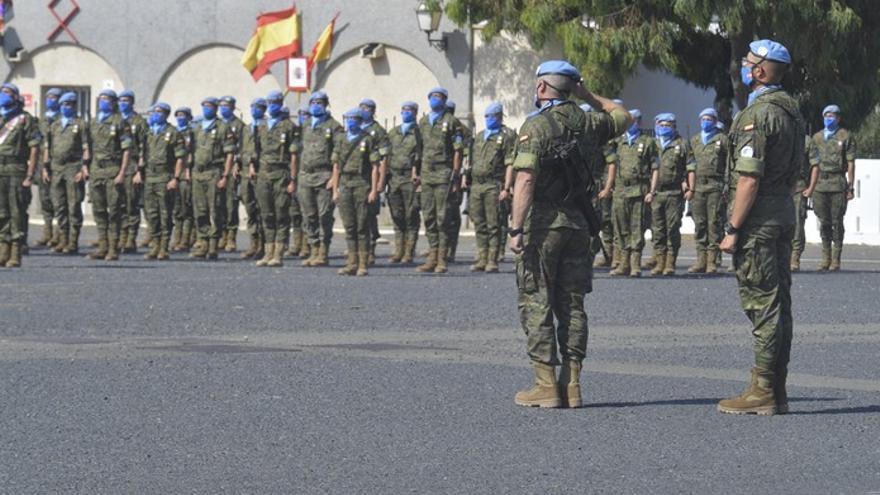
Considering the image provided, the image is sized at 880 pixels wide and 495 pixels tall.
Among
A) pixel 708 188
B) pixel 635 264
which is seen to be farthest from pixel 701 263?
pixel 635 264

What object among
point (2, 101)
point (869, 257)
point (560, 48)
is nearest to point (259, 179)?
point (2, 101)

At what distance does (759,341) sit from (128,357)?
4.57 metres

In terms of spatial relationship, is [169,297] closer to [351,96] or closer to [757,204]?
[757,204]

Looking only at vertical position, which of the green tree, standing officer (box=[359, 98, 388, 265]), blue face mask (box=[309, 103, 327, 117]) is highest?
the green tree

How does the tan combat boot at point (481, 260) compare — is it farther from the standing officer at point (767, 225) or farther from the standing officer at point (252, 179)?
the standing officer at point (767, 225)

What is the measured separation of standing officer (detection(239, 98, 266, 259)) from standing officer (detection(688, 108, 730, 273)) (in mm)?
5428

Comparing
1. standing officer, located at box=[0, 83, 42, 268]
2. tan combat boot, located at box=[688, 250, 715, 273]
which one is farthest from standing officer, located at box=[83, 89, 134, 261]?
tan combat boot, located at box=[688, 250, 715, 273]

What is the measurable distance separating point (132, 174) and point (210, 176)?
1063 mm

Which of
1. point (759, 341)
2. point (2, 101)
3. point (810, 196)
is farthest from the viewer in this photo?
point (810, 196)

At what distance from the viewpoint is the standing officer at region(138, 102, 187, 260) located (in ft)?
83.5

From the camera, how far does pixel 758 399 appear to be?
1060 cm

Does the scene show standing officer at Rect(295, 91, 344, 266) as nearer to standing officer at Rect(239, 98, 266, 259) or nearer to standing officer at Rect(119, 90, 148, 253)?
standing officer at Rect(239, 98, 266, 259)

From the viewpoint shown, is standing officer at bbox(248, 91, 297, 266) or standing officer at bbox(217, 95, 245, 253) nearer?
standing officer at bbox(248, 91, 297, 266)

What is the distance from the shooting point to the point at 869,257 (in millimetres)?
27797
